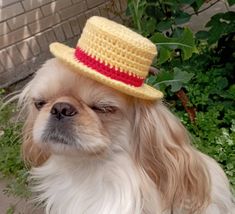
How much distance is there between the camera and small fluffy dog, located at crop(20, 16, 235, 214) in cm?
195

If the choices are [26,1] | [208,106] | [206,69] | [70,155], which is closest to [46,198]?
[70,155]

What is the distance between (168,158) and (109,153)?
0.23 metres

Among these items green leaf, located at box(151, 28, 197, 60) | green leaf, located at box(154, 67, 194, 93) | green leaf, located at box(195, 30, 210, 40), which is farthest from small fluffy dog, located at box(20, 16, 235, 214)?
green leaf, located at box(195, 30, 210, 40)

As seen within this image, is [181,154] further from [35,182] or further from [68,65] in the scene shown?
[35,182]

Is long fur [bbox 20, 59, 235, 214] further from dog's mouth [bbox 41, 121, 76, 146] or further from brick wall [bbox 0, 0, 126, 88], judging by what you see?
brick wall [bbox 0, 0, 126, 88]

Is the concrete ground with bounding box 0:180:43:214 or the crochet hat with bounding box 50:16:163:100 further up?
A: the crochet hat with bounding box 50:16:163:100

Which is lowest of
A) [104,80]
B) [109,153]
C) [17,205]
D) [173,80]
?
[17,205]

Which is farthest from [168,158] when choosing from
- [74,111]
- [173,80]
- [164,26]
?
[164,26]

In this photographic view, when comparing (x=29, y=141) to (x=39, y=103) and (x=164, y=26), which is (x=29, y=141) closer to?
(x=39, y=103)

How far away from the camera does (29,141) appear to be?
2418mm

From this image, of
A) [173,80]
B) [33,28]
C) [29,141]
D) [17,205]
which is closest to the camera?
[29,141]

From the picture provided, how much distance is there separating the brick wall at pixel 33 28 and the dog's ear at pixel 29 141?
197 cm

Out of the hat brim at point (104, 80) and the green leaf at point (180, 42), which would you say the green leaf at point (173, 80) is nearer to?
the green leaf at point (180, 42)

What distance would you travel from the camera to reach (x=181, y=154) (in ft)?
7.03
